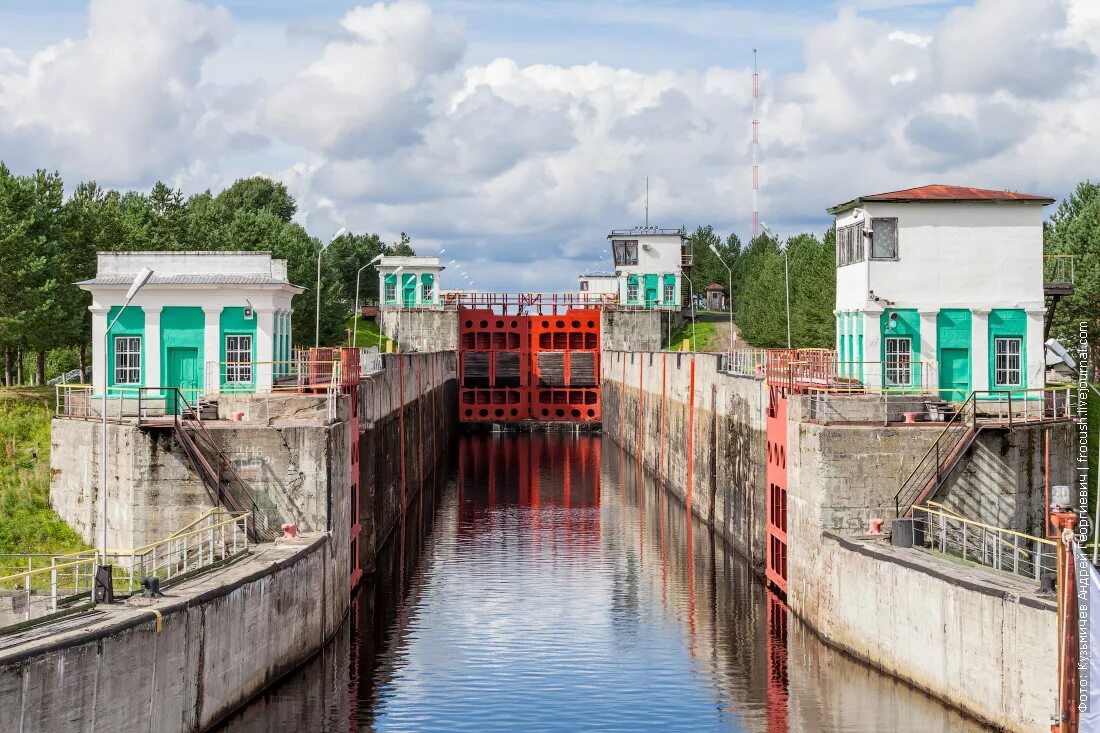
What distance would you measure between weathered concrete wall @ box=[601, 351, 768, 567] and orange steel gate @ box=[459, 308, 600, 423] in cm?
1221

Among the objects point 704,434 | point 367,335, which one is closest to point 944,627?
point 704,434

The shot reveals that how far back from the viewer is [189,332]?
4219 cm

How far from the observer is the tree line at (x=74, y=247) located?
58812 mm

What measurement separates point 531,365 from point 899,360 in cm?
5963

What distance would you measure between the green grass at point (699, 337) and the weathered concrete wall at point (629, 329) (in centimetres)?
417

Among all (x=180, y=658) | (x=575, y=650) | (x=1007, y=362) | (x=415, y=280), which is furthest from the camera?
(x=415, y=280)

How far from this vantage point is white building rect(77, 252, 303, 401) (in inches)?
1636

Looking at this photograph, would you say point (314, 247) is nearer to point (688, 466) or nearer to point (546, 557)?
point (688, 466)

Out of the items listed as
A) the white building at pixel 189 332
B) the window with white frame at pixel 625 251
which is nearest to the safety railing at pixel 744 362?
the white building at pixel 189 332

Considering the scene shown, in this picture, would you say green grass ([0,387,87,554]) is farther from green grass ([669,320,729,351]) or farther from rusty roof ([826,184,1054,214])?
green grass ([669,320,729,351])

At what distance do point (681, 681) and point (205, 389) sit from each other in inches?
701

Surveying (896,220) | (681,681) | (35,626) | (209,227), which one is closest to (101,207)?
(209,227)

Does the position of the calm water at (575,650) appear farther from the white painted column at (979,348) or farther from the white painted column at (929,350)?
the white painted column at (979,348)

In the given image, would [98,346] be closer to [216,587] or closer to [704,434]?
[216,587]
